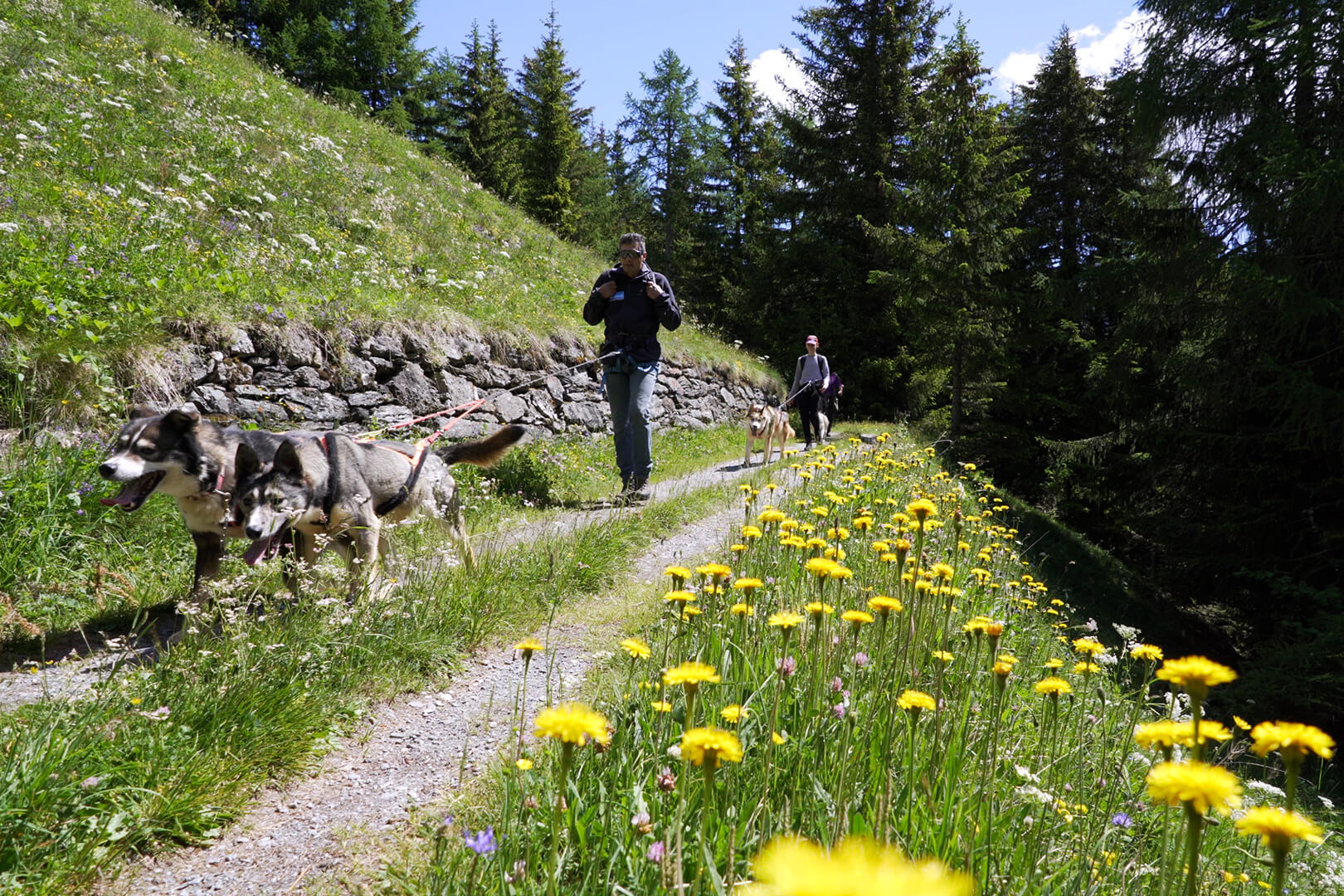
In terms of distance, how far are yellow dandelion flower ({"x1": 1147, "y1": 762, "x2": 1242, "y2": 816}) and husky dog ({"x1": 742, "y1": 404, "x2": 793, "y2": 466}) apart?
430 inches

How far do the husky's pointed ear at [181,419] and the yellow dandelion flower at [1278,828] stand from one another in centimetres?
430

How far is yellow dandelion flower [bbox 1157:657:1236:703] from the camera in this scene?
1013 millimetres

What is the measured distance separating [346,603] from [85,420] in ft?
9.98

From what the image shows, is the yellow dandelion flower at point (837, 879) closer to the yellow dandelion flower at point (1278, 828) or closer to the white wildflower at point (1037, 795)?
the yellow dandelion flower at point (1278, 828)

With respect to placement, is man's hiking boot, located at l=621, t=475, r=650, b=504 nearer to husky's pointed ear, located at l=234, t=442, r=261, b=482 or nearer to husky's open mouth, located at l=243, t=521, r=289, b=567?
husky's open mouth, located at l=243, t=521, r=289, b=567

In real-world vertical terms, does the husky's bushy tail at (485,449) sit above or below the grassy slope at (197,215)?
below

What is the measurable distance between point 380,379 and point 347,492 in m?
4.42

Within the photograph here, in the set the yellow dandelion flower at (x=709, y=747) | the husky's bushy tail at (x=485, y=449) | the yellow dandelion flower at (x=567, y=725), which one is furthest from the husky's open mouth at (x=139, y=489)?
the yellow dandelion flower at (x=709, y=747)

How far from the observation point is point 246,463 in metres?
3.59

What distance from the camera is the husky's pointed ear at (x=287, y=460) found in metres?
3.67

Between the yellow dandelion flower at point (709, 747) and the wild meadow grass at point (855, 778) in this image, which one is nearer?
the yellow dandelion flower at point (709, 747)

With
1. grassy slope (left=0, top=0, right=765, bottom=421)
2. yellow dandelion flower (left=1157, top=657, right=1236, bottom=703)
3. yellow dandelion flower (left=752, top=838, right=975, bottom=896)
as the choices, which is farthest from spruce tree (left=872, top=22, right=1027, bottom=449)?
yellow dandelion flower (left=752, top=838, right=975, bottom=896)

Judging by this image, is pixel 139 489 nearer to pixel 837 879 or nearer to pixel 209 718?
pixel 209 718

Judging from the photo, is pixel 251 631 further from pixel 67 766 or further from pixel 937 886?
pixel 937 886
